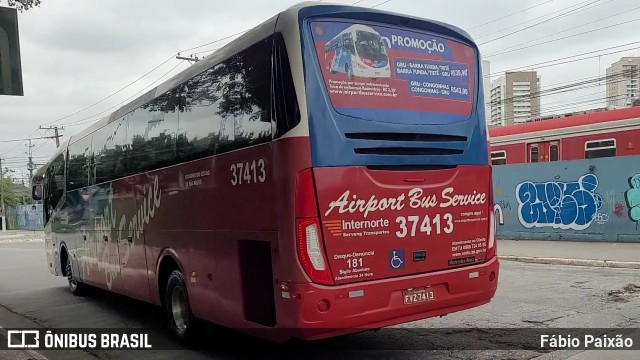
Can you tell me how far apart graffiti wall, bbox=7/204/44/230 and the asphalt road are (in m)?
46.2

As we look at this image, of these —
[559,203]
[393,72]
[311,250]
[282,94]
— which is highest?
[393,72]

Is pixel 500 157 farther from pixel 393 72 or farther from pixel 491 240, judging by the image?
pixel 393 72

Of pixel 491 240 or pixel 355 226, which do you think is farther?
pixel 491 240

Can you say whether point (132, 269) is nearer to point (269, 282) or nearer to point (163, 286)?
point (163, 286)

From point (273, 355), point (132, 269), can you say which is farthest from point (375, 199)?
point (132, 269)

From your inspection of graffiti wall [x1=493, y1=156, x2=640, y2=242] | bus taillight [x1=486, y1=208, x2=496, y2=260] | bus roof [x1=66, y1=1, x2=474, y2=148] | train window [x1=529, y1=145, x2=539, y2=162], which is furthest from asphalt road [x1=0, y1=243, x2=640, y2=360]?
train window [x1=529, y1=145, x2=539, y2=162]

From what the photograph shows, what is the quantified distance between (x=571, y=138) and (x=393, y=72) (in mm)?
13175

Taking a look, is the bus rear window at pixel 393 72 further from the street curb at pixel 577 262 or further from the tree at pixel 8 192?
the tree at pixel 8 192

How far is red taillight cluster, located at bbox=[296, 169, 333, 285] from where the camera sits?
4355 mm

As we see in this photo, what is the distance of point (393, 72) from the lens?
4.95m

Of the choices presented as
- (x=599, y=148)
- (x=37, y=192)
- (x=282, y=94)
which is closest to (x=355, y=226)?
(x=282, y=94)

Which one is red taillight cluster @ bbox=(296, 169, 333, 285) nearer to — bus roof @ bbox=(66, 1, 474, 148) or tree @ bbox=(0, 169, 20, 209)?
bus roof @ bbox=(66, 1, 474, 148)

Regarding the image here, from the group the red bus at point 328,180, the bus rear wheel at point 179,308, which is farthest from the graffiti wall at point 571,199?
the bus rear wheel at point 179,308

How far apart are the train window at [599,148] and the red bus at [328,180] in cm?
1146
